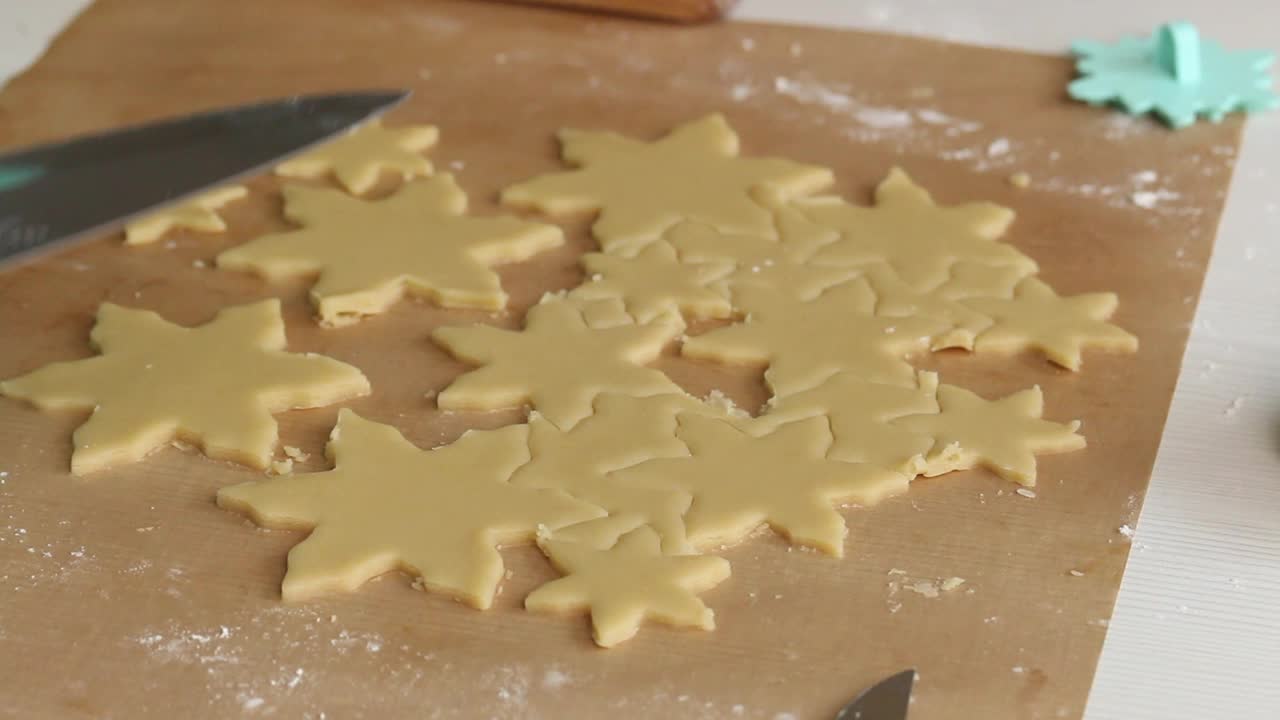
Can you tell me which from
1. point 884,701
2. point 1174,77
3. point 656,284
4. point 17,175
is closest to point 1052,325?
point 656,284

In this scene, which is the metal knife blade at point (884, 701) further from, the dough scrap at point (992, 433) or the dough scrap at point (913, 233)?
the dough scrap at point (913, 233)

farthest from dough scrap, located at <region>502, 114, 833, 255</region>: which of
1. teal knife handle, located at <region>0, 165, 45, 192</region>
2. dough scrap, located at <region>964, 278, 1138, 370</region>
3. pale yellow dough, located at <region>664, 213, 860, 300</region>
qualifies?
teal knife handle, located at <region>0, 165, 45, 192</region>

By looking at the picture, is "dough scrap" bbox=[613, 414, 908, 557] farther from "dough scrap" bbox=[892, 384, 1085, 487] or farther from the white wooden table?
the white wooden table

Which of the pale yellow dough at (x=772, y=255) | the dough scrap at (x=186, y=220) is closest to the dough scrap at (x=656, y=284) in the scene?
the pale yellow dough at (x=772, y=255)

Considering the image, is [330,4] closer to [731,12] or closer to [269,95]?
[269,95]

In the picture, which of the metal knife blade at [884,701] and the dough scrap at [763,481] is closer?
the metal knife blade at [884,701]

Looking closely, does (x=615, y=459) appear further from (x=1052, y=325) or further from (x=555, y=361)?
(x=1052, y=325)
